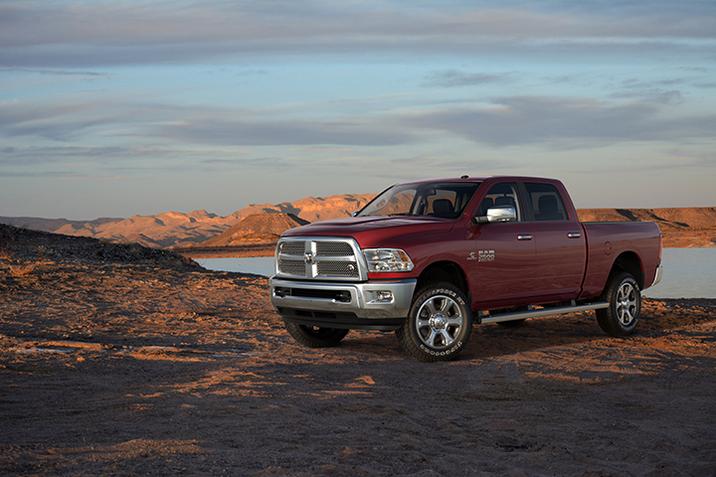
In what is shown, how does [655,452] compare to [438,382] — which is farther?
[438,382]

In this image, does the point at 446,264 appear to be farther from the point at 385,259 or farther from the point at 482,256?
the point at 385,259

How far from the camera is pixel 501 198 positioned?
11.9 metres

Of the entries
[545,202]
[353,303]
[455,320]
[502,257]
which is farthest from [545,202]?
[353,303]

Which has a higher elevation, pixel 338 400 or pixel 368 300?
pixel 368 300

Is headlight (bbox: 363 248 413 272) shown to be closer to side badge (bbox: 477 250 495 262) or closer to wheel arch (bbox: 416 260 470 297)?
wheel arch (bbox: 416 260 470 297)

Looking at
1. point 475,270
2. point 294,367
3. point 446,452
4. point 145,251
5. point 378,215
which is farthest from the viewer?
point 145,251

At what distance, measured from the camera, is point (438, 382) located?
31.4 ft

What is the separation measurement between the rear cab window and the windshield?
39.2 inches

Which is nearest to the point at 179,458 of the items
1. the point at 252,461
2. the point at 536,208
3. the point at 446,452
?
the point at 252,461

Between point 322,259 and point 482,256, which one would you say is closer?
point 322,259

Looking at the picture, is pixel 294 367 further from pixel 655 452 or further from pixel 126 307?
pixel 126 307

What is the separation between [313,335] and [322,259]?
1735 mm

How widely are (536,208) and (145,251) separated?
18857mm

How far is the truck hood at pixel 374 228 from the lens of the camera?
34.3ft
